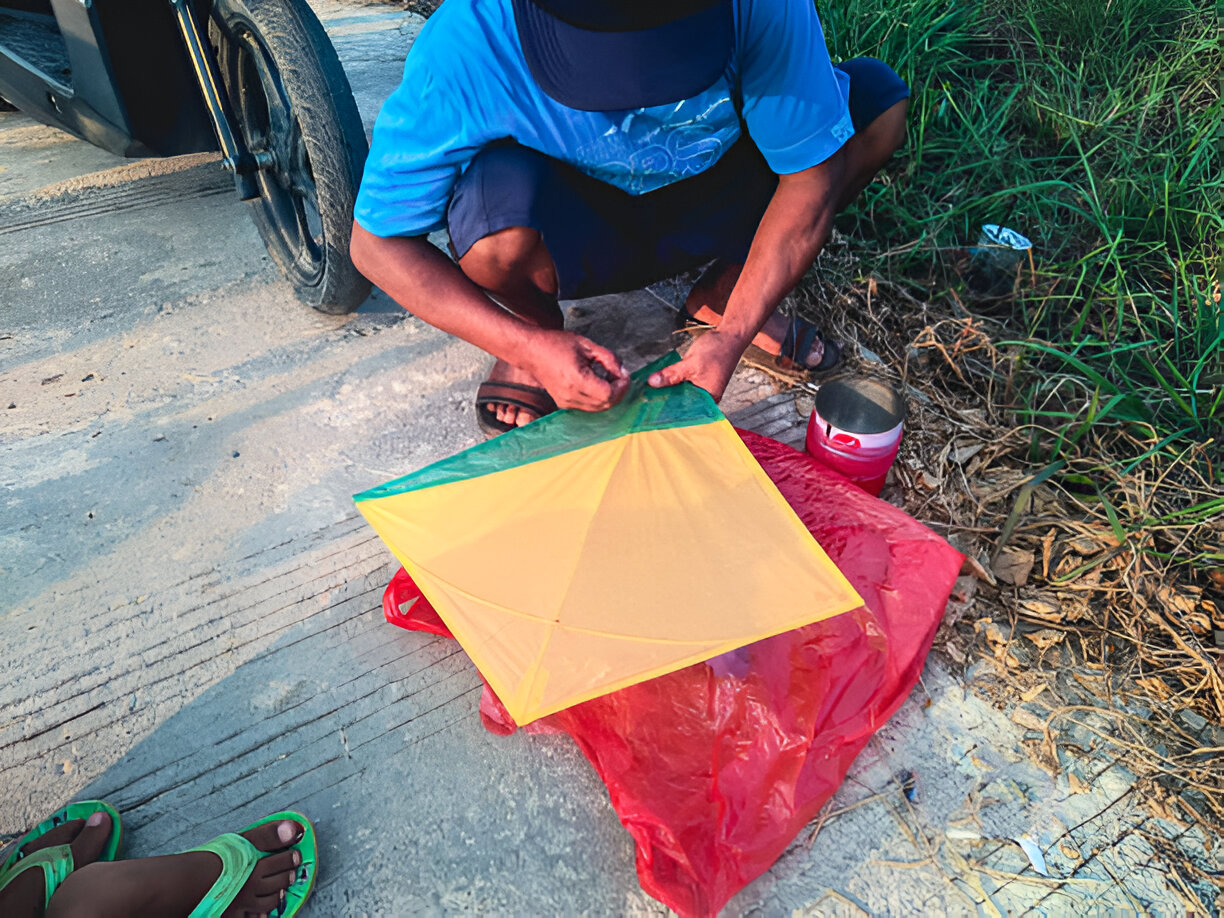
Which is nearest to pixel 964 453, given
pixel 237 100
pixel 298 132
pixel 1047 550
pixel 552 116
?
pixel 1047 550

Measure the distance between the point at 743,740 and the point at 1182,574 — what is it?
39.3 inches

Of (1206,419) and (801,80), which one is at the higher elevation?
(801,80)

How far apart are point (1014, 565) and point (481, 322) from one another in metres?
1.20

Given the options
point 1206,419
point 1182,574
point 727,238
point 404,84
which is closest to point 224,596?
point 404,84

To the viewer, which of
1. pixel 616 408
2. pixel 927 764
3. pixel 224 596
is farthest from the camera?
pixel 224 596

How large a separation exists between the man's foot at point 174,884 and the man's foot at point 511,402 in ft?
3.05

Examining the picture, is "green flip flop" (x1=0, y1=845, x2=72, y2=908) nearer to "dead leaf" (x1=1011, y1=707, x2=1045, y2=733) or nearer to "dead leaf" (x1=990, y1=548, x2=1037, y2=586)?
"dead leaf" (x1=1011, y1=707, x2=1045, y2=733)

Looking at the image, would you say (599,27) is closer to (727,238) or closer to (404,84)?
(404,84)

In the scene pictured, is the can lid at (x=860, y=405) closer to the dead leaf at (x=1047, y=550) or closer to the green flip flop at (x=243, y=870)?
the dead leaf at (x=1047, y=550)

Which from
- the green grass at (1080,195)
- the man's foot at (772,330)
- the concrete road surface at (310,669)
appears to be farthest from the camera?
the man's foot at (772,330)

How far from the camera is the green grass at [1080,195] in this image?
1671 mm

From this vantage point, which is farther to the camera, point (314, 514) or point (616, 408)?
point (314, 514)

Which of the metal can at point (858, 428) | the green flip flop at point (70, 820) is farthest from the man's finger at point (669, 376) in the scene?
the green flip flop at point (70, 820)

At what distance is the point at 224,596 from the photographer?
1494 mm
